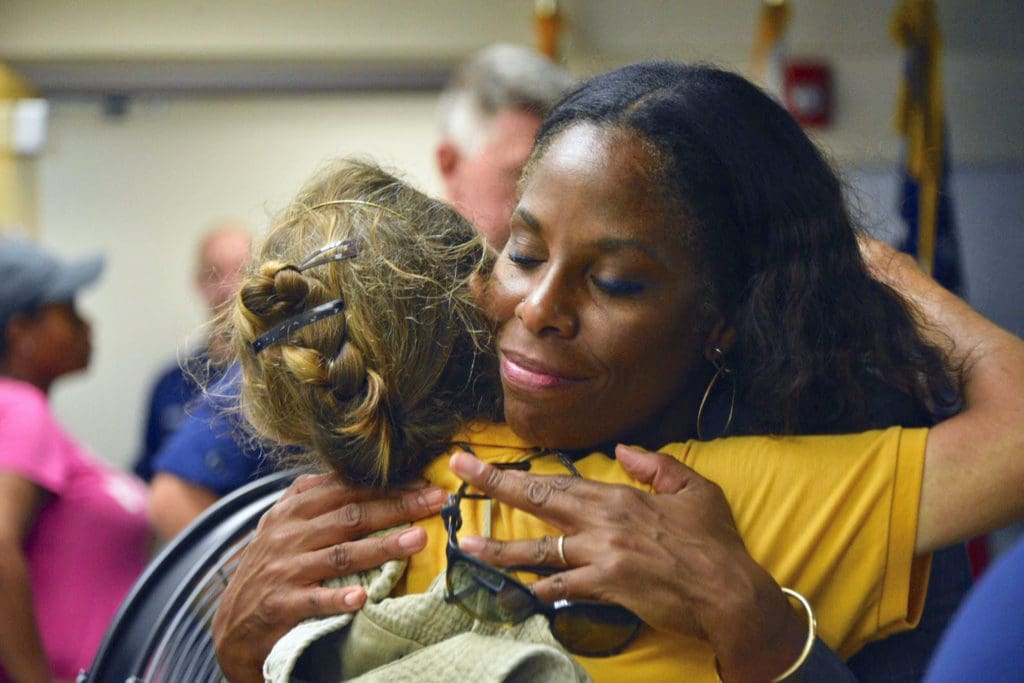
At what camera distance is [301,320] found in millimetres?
1280

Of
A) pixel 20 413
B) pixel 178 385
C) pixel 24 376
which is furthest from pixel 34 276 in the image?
pixel 178 385

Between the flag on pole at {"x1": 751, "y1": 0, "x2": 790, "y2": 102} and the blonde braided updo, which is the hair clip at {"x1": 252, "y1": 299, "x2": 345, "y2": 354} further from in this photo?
the flag on pole at {"x1": 751, "y1": 0, "x2": 790, "y2": 102}

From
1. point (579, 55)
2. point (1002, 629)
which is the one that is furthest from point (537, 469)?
point (579, 55)

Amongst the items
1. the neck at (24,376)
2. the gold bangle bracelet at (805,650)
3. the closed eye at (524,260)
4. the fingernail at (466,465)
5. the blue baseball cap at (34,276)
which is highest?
the closed eye at (524,260)

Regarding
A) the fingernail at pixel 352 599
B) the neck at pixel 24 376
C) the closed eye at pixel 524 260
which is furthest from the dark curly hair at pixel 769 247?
the neck at pixel 24 376

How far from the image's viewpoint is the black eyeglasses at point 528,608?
1.14m

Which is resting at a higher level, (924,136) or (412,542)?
(924,136)

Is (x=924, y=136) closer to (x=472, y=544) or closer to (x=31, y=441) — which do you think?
(x=472, y=544)

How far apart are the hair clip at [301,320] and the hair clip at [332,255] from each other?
57mm

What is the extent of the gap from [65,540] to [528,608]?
61.3 inches

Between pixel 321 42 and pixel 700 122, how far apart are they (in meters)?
2.71

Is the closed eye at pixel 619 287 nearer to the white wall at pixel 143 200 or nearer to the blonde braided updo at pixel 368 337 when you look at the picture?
the blonde braided updo at pixel 368 337

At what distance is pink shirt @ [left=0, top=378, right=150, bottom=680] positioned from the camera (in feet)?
7.79

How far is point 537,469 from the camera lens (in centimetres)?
130
